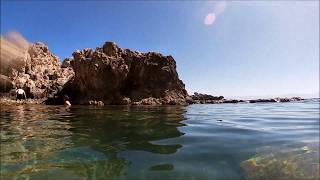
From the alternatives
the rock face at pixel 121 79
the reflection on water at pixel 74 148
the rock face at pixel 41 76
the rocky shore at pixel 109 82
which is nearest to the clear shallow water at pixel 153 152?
the reflection on water at pixel 74 148

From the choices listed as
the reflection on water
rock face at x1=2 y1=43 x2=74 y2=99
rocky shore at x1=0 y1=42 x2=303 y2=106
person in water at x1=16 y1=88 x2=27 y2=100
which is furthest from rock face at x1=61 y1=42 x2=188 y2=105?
the reflection on water

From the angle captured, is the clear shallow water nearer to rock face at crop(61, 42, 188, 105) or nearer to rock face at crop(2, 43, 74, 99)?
rock face at crop(61, 42, 188, 105)

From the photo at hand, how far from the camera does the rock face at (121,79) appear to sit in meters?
33.5

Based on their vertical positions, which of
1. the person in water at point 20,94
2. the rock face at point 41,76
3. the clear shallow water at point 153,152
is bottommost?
the clear shallow water at point 153,152

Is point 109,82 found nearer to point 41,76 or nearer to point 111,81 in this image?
point 111,81

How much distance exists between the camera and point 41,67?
4191 centimetres

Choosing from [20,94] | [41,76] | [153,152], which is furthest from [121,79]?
[153,152]

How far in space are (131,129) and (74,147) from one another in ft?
10.5

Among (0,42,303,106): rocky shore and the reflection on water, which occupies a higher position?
(0,42,303,106): rocky shore

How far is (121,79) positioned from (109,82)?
4.72ft

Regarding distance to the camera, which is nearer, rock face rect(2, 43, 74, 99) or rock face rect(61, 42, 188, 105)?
rock face rect(61, 42, 188, 105)

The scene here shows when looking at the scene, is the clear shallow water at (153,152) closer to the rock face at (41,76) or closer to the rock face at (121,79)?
the rock face at (121,79)

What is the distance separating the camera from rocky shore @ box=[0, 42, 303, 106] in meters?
33.4

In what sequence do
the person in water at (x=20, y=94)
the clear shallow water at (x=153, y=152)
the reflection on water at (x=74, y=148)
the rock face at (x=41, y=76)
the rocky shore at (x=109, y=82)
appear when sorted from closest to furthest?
the clear shallow water at (x=153, y=152), the reflection on water at (x=74, y=148), the rocky shore at (x=109, y=82), the person in water at (x=20, y=94), the rock face at (x=41, y=76)
